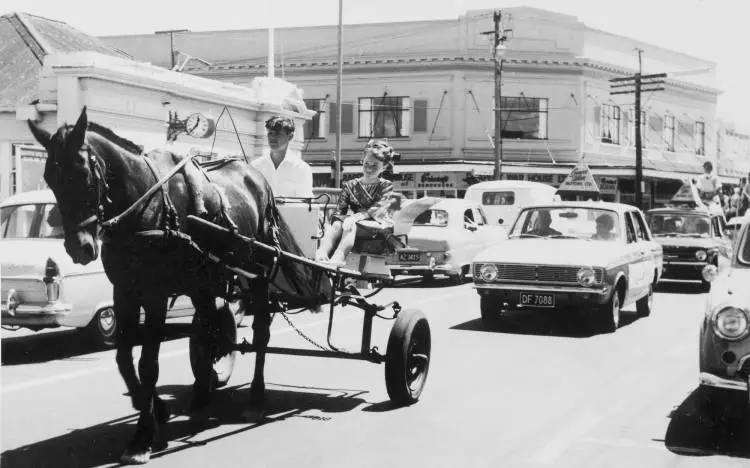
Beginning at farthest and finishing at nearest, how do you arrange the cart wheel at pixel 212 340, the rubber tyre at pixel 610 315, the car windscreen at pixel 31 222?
1. the rubber tyre at pixel 610 315
2. the car windscreen at pixel 31 222
3. the cart wheel at pixel 212 340

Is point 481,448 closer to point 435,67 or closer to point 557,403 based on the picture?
point 557,403

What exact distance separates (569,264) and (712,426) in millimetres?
5091

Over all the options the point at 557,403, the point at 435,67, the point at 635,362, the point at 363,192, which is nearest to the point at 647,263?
the point at 635,362

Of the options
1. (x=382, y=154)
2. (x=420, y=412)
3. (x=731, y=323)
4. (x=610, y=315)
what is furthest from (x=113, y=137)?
(x=610, y=315)

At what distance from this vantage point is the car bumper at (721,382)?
20.5ft

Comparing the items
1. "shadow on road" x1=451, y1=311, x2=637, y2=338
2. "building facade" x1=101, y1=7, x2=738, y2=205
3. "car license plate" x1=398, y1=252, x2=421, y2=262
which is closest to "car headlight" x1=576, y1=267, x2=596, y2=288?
"shadow on road" x1=451, y1=311, x2=637, y2=338

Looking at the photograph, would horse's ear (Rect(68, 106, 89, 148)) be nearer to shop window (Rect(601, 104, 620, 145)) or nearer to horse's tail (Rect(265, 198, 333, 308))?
horse's tail (Rect(265, 198, 333, 308))

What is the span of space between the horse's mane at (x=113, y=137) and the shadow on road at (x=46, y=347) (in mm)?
4787

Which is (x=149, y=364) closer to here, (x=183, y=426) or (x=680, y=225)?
(x=183, y=426)

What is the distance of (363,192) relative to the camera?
7520 millimetres

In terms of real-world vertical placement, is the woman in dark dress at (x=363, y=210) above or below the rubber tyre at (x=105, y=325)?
above

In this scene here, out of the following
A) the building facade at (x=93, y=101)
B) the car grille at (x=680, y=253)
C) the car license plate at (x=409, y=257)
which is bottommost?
the car license plate at (x=409, y=257)

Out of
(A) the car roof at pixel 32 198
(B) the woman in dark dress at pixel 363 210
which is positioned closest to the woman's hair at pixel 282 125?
(B) the woman in dark dress at pixel 363 210

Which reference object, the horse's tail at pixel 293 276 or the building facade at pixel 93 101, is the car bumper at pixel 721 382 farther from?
the building facade at pixel 93 101
